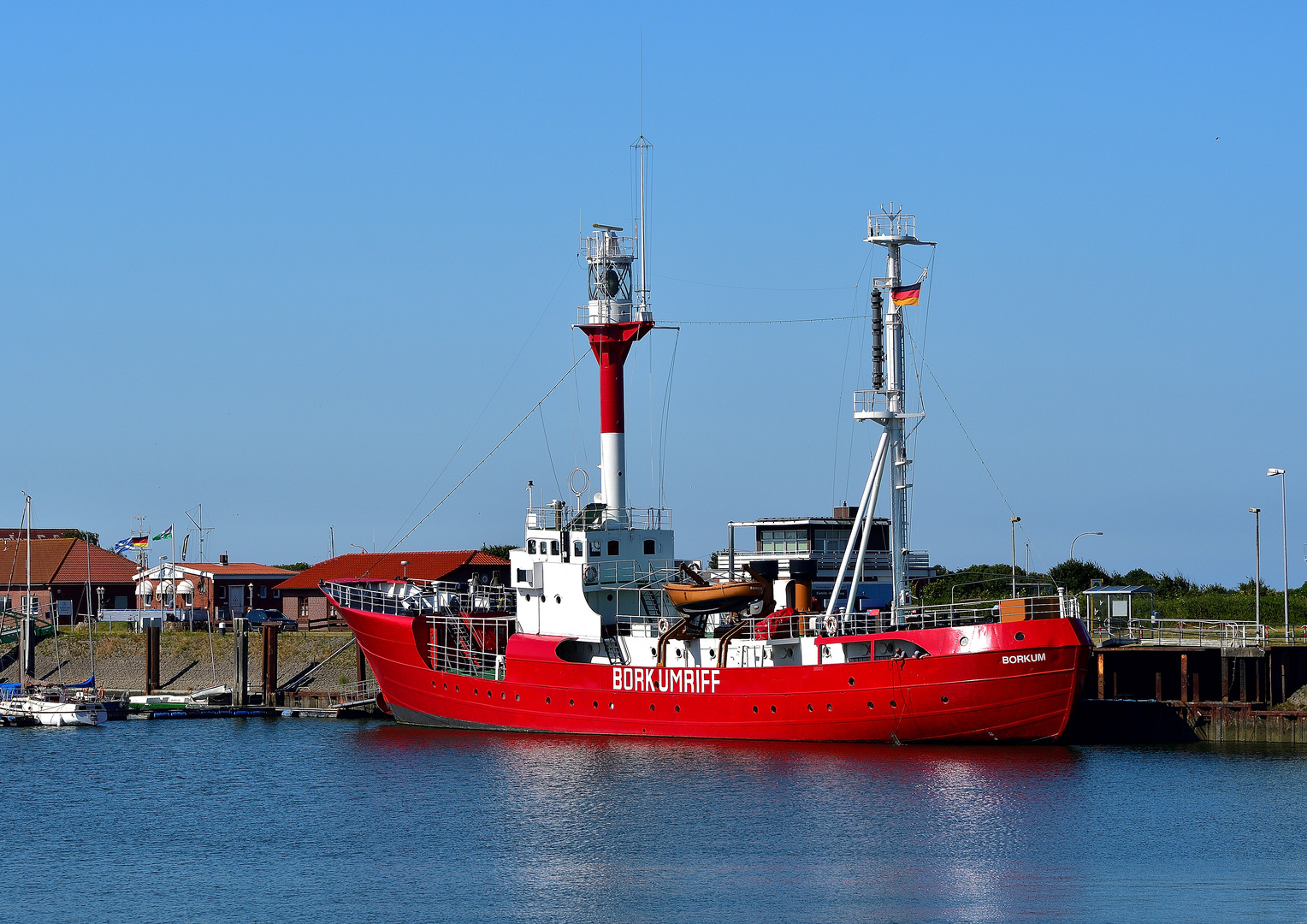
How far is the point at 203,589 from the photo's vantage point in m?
80.6

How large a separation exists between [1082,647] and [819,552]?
18847 millimetres

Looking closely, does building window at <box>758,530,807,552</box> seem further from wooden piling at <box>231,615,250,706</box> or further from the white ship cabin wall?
wooden piling at <box>231,615,250,706</box>

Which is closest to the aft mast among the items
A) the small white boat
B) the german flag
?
the german flag

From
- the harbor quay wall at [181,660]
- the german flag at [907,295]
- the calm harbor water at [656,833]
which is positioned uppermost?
the german flag at [907,295]

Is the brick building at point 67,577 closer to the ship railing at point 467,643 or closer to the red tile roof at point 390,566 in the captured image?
the red tile roof at point 390,566

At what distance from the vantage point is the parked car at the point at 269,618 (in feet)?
226

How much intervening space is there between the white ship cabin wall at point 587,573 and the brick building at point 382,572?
25.4 meters

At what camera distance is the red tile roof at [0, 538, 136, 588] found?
267ft

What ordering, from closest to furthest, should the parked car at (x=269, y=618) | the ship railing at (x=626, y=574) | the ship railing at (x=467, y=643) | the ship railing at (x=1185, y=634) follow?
the ship railing at (x=1185, y=634)
the ship railing at (x=626, y=574)
the ship railing at (x=467, y=643)
the parked car at (x=269, y=618)

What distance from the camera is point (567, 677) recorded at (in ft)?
149

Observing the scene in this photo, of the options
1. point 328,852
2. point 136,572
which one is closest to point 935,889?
point 328,852

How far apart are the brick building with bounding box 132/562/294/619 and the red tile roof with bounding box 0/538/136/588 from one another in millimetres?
2153

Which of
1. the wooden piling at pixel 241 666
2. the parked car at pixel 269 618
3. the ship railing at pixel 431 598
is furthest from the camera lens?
the parked car at pixel 269 618

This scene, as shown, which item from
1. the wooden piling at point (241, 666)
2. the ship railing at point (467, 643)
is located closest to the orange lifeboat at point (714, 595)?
the ship railing at point (467, 643)
